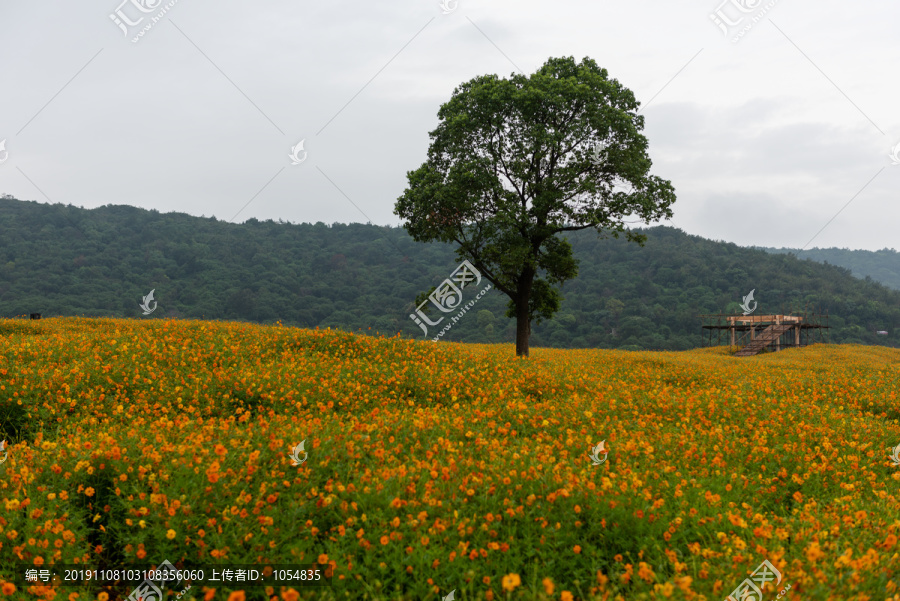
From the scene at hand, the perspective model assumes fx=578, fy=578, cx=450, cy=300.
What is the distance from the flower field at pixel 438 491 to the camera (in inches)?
180

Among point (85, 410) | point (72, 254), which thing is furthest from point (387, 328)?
point (85, 410)

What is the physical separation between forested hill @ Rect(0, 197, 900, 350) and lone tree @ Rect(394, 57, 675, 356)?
36.2 m

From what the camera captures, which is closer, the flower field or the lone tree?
the flower field

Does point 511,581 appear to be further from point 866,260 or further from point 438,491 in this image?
point 866,260

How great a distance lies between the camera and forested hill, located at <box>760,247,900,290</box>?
170 meters

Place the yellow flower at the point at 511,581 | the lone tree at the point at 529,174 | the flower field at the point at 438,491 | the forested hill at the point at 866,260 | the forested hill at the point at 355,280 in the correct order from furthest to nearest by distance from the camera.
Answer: the forested hill at the point at 866,260, the forested hill at the point at 355,280, the lone tree at the point at 529,174, the flower field at the point at 438,491, the yellow flower at the point at 511,581

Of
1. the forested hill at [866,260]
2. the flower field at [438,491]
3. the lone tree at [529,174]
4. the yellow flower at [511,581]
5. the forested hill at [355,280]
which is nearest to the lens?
the yellow flower at [511,581]

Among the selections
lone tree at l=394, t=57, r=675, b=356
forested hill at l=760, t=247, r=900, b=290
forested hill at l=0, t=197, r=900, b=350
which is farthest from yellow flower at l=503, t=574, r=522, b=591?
forested hill at l=760, t=247, r=900, b=290

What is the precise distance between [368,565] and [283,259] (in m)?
83.3

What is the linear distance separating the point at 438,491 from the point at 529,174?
17.6 m

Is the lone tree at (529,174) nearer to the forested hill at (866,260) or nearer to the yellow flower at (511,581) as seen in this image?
the yellow flower at (511,581)

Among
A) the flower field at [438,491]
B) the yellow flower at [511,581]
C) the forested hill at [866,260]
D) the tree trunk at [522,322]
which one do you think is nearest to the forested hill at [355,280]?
the tree trunk at [522,322]

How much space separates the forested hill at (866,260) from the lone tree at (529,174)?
172116 millimetres

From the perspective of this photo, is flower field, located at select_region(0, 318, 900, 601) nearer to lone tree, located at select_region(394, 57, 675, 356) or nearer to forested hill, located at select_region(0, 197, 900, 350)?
lone tree, located at select_region(394, 57, 675, 356)
